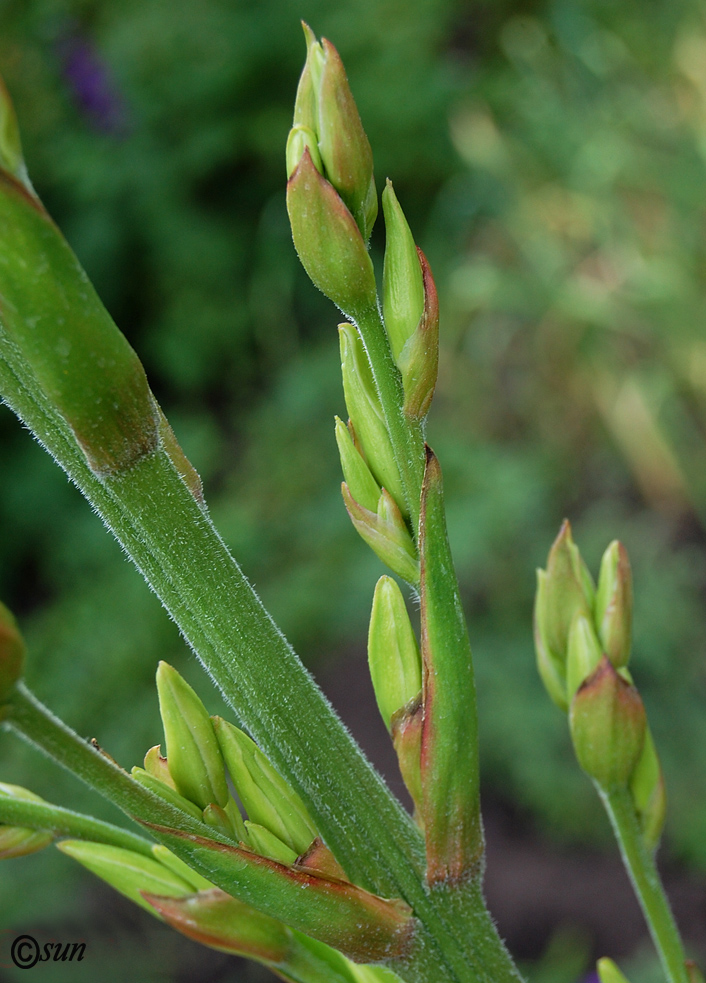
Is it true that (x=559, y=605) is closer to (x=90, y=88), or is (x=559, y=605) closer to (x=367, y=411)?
(x=367, y=411)

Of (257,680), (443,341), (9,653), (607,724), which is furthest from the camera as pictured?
(443,341)

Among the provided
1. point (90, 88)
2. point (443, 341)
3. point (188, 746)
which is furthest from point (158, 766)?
point (90, 88)

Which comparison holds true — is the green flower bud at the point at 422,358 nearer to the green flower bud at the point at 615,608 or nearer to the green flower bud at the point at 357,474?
the green flower bud at the point at 357,474

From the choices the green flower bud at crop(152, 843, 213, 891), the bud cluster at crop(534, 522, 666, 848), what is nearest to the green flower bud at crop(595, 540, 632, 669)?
the bud cluster at crop(534, 522, 666, 848)

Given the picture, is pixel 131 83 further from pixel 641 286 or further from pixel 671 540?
pixel 671 540

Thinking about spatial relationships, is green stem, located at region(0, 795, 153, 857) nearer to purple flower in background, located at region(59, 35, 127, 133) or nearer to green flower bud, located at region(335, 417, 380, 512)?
green flower bud, located at region(335, 417, 380, 512)
